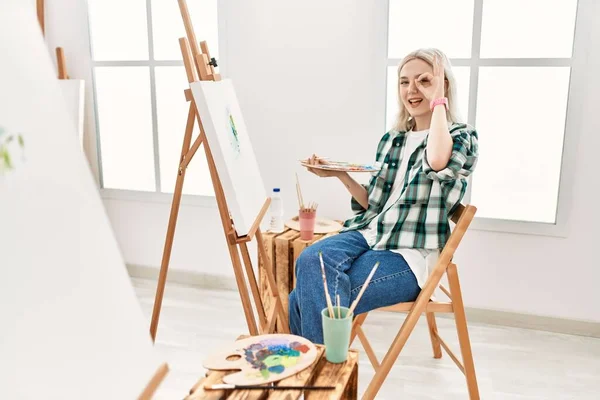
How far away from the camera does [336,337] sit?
4.30ft

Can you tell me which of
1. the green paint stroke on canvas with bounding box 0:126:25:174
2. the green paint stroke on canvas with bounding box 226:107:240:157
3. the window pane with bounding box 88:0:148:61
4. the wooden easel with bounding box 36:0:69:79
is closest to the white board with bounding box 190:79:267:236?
the green paint stroke on canvas with bounding box 226:107:240:157

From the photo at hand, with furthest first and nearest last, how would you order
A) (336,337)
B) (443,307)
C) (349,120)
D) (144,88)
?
1. (144,88)
2. (349,120)
3. (443,307)
4. (336,337)

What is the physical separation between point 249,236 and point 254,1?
1416 millimetres

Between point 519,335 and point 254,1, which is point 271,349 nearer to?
point 519,335

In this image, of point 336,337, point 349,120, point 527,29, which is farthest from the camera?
point 349,120

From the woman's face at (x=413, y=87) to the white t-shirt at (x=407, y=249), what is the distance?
0.09m

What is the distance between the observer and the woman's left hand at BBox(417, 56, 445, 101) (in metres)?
1.84

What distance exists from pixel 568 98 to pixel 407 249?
101 cm

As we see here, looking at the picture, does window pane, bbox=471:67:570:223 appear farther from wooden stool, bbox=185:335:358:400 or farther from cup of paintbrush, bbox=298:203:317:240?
wooden stool, bbox=185:335:358:400

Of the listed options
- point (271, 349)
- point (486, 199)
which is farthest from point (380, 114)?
point (271, 349)

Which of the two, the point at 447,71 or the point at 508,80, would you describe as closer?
the point at 447,71

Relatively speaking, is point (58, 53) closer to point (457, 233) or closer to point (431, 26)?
point (431, 26)

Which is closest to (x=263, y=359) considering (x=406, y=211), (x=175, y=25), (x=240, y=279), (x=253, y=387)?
(x=253, y=387)

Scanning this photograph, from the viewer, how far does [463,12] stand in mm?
2410
